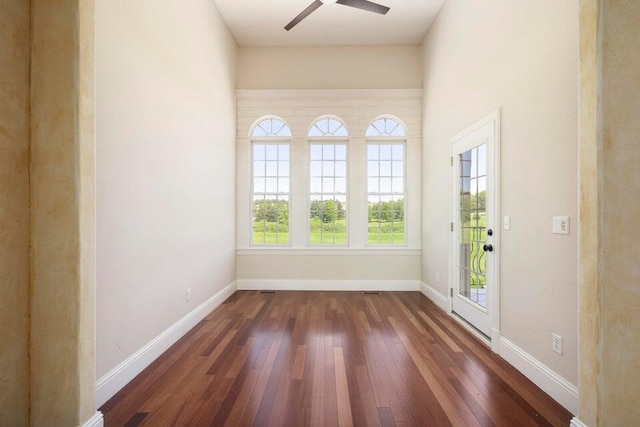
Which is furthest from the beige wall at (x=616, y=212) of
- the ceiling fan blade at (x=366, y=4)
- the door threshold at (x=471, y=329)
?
the ceiling fan blade at (x=366, y=4)

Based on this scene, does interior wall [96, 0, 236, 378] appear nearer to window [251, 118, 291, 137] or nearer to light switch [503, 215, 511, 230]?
window [251, 118, 291, 137]

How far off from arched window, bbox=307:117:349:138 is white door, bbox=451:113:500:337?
197 centimetres

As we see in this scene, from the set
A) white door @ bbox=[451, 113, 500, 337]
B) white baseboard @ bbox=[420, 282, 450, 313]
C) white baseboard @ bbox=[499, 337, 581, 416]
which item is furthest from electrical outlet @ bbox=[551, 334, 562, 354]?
white baseboard @ bbox=[420, 282, 450, 313]

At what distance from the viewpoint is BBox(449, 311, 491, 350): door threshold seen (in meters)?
2.99

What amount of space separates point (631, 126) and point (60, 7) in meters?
3.01

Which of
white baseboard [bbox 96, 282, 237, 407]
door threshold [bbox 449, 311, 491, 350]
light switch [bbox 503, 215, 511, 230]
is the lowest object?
door threshold [bbox 449, 311, 491, 350]

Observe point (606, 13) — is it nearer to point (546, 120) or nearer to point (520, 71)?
point (546, 120)

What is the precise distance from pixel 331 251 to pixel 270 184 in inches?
61.4

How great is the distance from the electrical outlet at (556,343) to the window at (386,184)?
308 cm

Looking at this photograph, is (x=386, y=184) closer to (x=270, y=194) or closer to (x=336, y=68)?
(x=270, y=194)

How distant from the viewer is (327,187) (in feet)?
17.2

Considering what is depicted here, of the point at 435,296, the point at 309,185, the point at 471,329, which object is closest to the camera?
the point at 471,329

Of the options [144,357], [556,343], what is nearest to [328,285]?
[144,357]

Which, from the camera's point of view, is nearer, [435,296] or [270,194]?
[435,296]
